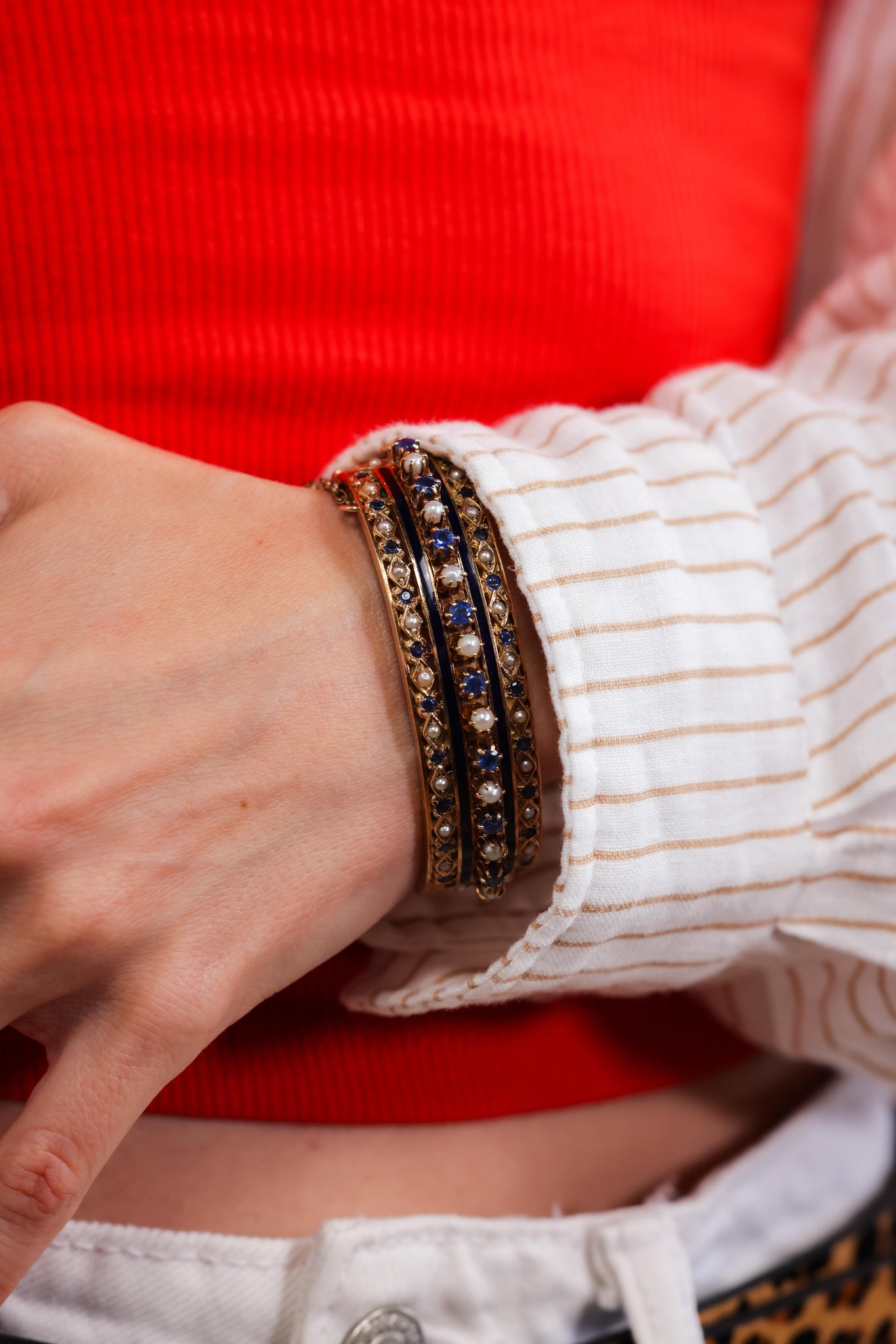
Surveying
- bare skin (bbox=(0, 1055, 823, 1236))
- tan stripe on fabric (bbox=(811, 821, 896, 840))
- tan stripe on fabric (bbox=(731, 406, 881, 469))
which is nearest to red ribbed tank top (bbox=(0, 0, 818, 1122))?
bare skin (bbox=(0, 1055, 823, 1236))

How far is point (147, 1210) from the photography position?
1.97 feet

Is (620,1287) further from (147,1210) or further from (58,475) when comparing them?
(58,475)

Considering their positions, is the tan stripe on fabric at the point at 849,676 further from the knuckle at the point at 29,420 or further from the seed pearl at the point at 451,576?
the knuckle at the point at 29,420

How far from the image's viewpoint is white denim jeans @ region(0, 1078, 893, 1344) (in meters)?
0.58

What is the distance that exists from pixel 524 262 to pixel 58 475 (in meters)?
0.34

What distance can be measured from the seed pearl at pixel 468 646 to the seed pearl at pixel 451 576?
0.09 ft

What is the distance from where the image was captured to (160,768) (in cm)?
49

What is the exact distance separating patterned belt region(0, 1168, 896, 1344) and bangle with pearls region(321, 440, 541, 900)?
0.38 m

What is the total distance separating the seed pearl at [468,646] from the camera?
1.69ft

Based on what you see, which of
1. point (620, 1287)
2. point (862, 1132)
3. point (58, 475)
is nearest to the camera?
point (58, 475)

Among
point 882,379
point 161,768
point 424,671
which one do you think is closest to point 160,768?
point 161,768

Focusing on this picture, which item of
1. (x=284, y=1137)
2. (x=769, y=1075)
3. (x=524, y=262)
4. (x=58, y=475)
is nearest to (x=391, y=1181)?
(x=284, y=1137)

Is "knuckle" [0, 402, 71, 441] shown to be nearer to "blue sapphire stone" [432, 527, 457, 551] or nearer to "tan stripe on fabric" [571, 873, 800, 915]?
"blue sapphire stone" [432, 527, 457, 551]

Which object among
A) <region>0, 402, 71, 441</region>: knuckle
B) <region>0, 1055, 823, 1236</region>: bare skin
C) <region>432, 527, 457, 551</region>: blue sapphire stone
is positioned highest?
<region>0, 402, 71, 441</region>: knuckle
